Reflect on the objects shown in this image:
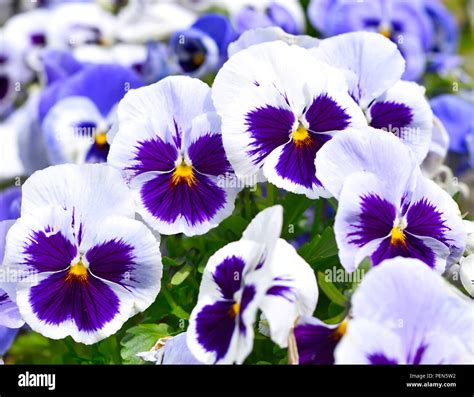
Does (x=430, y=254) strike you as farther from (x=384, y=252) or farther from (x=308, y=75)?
(x=308, y=75)

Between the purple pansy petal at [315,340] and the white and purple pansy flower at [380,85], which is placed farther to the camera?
the white and purple pansy flower at [380,85]

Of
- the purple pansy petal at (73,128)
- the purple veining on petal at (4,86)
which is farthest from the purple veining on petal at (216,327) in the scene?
the purple veining on petal at (4,86)

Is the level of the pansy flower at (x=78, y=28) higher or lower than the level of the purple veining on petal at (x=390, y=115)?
higher

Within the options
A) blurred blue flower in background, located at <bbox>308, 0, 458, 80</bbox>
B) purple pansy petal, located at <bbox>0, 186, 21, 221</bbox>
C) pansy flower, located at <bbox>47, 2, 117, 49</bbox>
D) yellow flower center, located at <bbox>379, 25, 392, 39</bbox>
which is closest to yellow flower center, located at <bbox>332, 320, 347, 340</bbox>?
purple pansy petal, located at <bbox>0, 186, 21, 221</bbox>

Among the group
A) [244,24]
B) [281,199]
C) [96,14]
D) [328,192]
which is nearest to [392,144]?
[328,192]

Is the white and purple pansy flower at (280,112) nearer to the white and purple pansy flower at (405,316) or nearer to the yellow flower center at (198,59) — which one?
the white and purple pansy flower at (405,316)

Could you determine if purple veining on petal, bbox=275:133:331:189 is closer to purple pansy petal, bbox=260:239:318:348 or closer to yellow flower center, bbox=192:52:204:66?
purple pansy petal, bbox=260:239:318:348

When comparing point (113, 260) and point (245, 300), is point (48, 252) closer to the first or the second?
point (113, 260)
